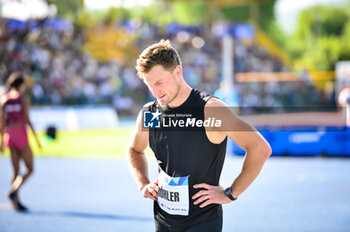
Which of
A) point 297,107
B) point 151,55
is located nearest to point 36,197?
point 151,55

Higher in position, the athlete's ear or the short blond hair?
the short blond hair

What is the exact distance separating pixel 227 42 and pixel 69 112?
27.9 feet

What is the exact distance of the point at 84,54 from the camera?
32500 millimetres

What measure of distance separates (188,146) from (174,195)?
32cm

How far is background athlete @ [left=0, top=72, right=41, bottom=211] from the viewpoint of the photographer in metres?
7.87

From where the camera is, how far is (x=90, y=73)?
102 feet

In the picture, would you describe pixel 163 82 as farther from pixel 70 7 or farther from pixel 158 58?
pixel 70 7

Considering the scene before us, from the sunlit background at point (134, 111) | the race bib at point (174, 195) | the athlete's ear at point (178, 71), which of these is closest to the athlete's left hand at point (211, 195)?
the race bib at point (174, 195)

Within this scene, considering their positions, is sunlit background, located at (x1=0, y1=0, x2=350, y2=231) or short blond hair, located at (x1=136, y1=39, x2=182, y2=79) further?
sunlit background, located at (x1=0, y1=0, x2=350, y2=231)

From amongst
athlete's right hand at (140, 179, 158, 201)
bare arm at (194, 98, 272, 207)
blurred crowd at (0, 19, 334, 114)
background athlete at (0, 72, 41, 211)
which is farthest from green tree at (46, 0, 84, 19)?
bare arm at (194, 98, 272, 207)

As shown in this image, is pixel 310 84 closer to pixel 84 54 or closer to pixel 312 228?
pixel 84 54

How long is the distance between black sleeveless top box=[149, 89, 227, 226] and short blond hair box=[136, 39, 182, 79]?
26 cm

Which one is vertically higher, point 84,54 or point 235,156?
point 84,54

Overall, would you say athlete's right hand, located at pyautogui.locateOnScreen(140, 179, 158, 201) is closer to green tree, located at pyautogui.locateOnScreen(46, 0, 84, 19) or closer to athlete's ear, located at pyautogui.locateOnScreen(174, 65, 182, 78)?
athlete's ear, located at pyautogui.locateOnScreen(174, 65, 182, 78)
